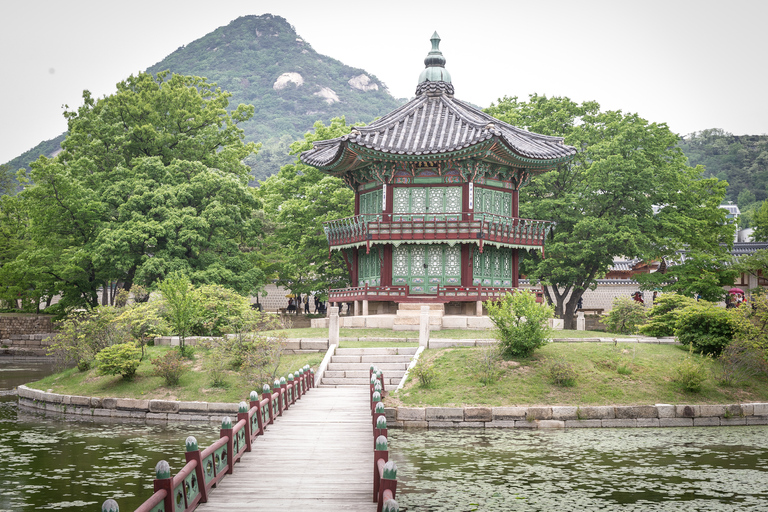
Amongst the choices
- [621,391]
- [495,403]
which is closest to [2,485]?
[495,403]

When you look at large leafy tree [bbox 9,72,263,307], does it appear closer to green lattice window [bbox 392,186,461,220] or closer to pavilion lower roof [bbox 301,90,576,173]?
pavilion lower roof [bbox 301,90,576,173]

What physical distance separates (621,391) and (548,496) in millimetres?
11636

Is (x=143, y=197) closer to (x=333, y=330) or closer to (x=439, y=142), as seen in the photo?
(x=439, y=142)

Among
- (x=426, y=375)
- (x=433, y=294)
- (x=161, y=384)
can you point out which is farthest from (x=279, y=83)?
(x=426, y=375)

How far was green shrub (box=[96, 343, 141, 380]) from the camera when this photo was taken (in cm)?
2672

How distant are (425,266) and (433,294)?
170 centimetres

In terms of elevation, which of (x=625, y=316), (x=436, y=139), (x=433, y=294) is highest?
(x=436, y=139)

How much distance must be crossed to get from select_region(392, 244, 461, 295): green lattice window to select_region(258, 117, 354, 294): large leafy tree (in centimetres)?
573

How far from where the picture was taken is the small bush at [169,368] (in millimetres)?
26578

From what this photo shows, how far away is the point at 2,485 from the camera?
15023 mm

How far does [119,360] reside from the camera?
2675 centimetres

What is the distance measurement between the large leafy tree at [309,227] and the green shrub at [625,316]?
53.4 feet

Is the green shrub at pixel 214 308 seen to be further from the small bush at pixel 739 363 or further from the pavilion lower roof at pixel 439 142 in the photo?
the small bush at pixel 739 363

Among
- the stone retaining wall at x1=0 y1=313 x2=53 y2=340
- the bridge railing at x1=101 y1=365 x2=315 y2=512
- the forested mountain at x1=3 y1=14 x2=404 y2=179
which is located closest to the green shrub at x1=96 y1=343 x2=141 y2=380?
the bridge railing at x1=101 y1=365 x2=315 y2=512
